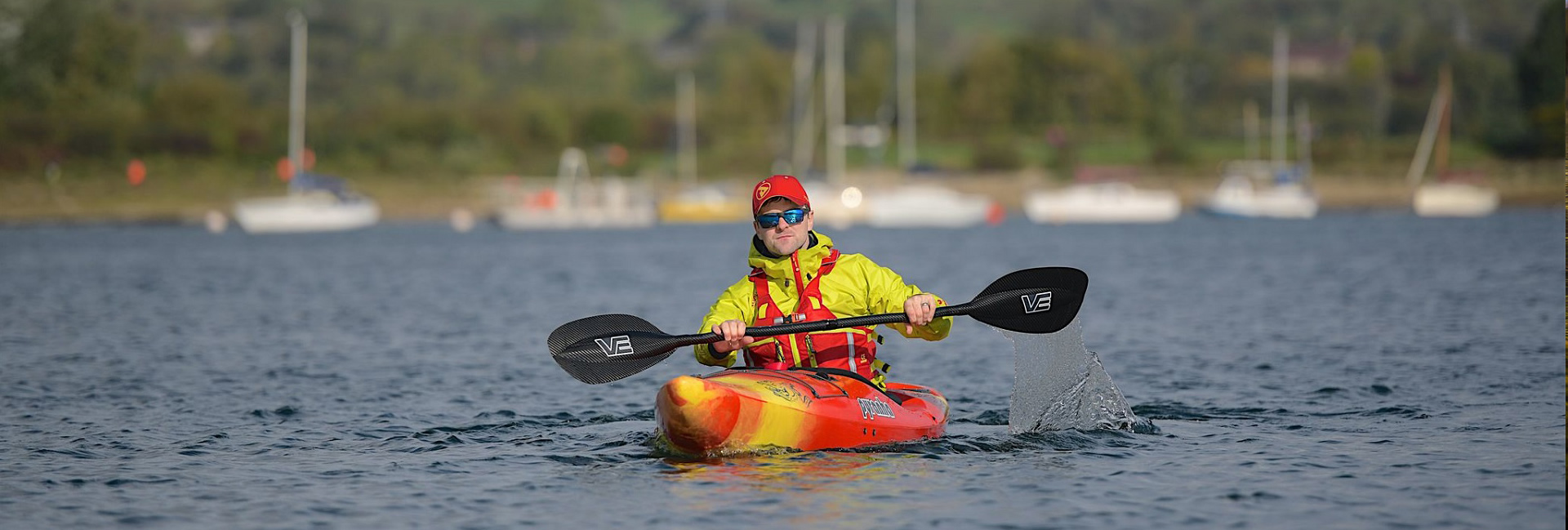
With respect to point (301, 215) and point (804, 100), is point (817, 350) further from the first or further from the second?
point (804, 100)

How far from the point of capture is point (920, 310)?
1056 centimetres

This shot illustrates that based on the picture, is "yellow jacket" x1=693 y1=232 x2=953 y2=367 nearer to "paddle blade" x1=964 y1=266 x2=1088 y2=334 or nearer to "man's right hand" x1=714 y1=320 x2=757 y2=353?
"man's right hand" x1=714 y1=320 x2=757 y2=353

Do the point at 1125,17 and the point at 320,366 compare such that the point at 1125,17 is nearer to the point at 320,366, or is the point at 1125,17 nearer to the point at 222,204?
the point at 222,204

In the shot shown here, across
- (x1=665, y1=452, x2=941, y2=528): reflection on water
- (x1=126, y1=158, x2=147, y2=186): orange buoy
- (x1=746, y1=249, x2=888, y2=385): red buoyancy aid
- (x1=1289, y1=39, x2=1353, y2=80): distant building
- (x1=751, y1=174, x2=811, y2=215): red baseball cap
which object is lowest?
(x1=665, y1=452, x2=941, y2=528): reflection on water

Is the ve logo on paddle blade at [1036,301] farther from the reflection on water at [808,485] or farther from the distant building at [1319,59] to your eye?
the distant building at [1319,59]

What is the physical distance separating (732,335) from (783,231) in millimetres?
760

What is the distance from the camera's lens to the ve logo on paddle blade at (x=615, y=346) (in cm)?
1158

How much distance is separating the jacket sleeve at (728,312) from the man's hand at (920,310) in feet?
3.60

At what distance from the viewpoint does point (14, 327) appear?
24.2 metres

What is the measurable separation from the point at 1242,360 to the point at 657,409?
28.4ft

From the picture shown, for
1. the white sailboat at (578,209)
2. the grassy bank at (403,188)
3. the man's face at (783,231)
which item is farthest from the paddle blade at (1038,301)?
the grassy bank at (403,188)

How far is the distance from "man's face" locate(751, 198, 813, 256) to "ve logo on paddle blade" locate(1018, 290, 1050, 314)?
181 cm

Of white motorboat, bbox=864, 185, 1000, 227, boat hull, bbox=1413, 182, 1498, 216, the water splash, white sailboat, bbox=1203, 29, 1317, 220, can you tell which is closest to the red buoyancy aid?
the water splash

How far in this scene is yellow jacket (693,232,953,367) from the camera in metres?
11.0
